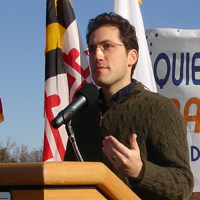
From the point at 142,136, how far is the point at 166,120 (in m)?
0.15

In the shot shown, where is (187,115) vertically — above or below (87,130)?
below

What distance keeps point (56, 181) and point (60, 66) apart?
3.90 m

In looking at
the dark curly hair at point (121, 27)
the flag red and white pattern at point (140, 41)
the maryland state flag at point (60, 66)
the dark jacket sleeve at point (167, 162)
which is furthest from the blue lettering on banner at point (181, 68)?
the dark jacket sleeve at point (167, 162)

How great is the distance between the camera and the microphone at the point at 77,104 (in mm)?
1646

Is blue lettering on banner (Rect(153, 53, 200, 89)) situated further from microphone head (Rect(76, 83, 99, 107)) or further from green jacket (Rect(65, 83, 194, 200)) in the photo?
microphone head (Rect(76, 83, 99, 107))

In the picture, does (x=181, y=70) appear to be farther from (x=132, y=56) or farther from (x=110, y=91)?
(x=110, y=91)

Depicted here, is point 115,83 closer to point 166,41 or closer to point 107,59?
point 107,59

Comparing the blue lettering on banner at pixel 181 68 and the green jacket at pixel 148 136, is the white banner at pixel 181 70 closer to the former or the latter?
the blue lettering on banner at pixel 181 68

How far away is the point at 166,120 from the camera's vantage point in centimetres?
206

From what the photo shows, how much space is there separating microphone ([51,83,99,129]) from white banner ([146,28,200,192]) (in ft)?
10.8

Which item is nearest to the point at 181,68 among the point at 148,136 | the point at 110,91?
the point at 110,91

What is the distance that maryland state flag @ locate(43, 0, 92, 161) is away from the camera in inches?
185

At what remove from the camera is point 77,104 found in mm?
1736

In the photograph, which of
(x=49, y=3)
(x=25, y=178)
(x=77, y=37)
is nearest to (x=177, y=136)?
(x=25, y=178)
